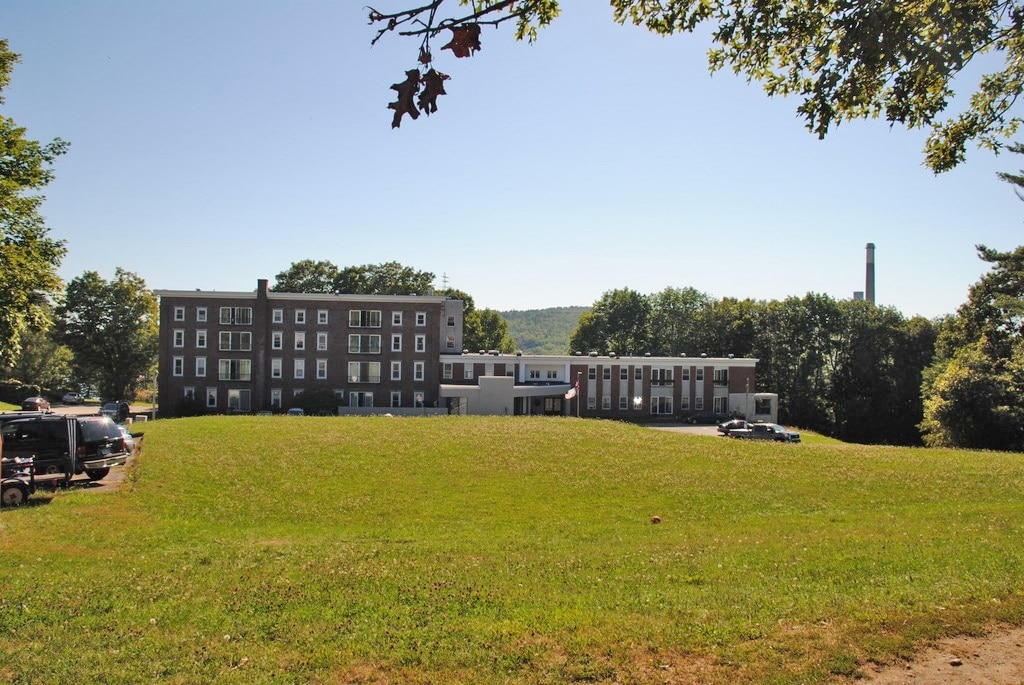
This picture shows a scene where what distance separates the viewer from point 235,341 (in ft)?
202

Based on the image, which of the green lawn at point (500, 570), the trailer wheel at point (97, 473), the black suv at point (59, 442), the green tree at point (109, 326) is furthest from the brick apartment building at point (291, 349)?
the black suv at point (59, 442)

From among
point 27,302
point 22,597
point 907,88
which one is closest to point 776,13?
point 907,88

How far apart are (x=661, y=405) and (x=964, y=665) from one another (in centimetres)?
6694

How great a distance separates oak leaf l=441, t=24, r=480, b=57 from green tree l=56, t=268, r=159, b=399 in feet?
268

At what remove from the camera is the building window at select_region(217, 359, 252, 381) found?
201 feet

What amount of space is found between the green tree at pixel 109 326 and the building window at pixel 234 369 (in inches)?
846

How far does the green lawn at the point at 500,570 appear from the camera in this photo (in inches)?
281

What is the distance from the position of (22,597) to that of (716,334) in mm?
91586

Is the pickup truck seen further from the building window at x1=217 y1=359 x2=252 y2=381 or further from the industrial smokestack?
the industrial smokestack

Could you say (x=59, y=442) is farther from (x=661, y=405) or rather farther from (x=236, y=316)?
(x=661, y=405)

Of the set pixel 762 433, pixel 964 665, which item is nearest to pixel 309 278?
pixel 762 433

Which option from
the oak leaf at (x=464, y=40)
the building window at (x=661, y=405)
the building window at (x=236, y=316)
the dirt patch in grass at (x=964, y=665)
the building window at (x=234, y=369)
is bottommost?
the building window at (x=661, y=405)

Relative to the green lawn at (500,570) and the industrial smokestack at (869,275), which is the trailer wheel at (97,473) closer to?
the green lawn at (500,570)

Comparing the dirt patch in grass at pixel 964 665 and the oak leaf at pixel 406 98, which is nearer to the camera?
the oak leaf at pixel 406 98
